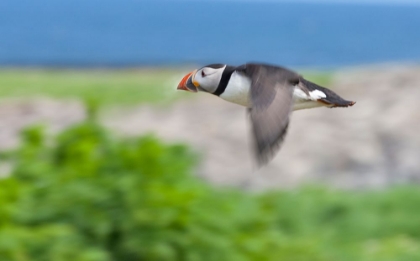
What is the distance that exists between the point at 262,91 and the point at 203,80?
0.32 feet

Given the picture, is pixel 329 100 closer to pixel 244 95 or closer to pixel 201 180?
pixel 244 95

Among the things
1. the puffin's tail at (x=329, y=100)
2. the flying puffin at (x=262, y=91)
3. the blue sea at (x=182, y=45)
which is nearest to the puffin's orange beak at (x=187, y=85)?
the flying puffin at (x=262, y=91)

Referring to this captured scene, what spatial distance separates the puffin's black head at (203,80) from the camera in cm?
124

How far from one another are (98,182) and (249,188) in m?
4.95

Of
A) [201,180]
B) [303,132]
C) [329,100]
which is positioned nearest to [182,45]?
[303,132]

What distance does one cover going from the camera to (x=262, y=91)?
122 centimetres

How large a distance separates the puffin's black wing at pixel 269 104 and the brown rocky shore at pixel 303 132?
295 inches

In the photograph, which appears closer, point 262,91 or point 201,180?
point 262,91

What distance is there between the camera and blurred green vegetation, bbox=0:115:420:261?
4.13 meters

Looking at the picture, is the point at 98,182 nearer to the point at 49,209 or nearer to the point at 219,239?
the point at 49,209

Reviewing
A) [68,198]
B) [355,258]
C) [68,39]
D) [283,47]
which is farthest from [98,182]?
[68,39]

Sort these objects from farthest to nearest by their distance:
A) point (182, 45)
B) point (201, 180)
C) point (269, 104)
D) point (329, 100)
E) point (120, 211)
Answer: point (182, 45) < point (201, 180) < point (120, 211) < point (329, 100) < point (269, 104)

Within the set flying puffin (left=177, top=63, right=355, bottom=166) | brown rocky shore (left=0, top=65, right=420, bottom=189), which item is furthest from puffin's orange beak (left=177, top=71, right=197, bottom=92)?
brown rocky shore (left=0, top=65, right=420, bottom=189)

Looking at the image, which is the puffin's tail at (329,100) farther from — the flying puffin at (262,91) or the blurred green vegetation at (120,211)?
the blurred green vegetation at (120,211)
